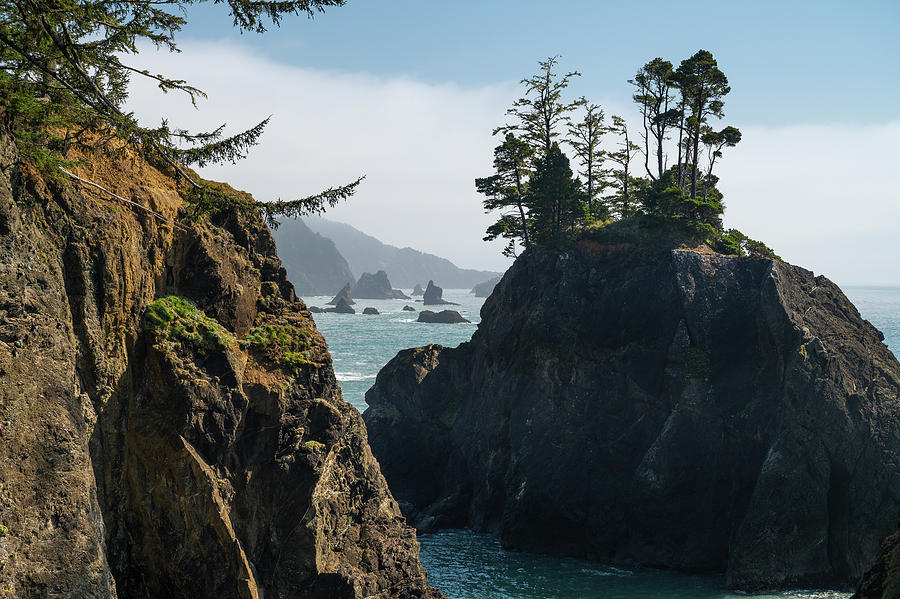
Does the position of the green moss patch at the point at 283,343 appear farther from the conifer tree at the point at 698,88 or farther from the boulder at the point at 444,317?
the boulder at the point at 444,317

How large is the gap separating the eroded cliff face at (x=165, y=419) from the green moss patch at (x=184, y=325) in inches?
2.1

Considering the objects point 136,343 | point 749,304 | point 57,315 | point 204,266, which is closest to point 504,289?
point 749,304

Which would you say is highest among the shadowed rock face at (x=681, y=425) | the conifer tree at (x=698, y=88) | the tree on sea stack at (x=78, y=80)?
the conifer tree at (x=698, y=88)

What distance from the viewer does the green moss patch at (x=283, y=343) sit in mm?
23406

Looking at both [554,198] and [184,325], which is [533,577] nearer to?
[184,325]

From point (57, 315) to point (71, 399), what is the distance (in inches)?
78.9

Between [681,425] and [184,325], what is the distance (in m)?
25.6

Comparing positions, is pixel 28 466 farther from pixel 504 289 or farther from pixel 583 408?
pixel 504 289

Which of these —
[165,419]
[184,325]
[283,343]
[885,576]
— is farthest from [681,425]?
[165,419]

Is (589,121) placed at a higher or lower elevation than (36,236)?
higher

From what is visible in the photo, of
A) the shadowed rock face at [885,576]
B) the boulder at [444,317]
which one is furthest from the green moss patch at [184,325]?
the boulder at [444,317]

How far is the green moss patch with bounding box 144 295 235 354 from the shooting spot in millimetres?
20250

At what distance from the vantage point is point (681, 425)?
36438mm

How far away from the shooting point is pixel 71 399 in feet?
54.1
